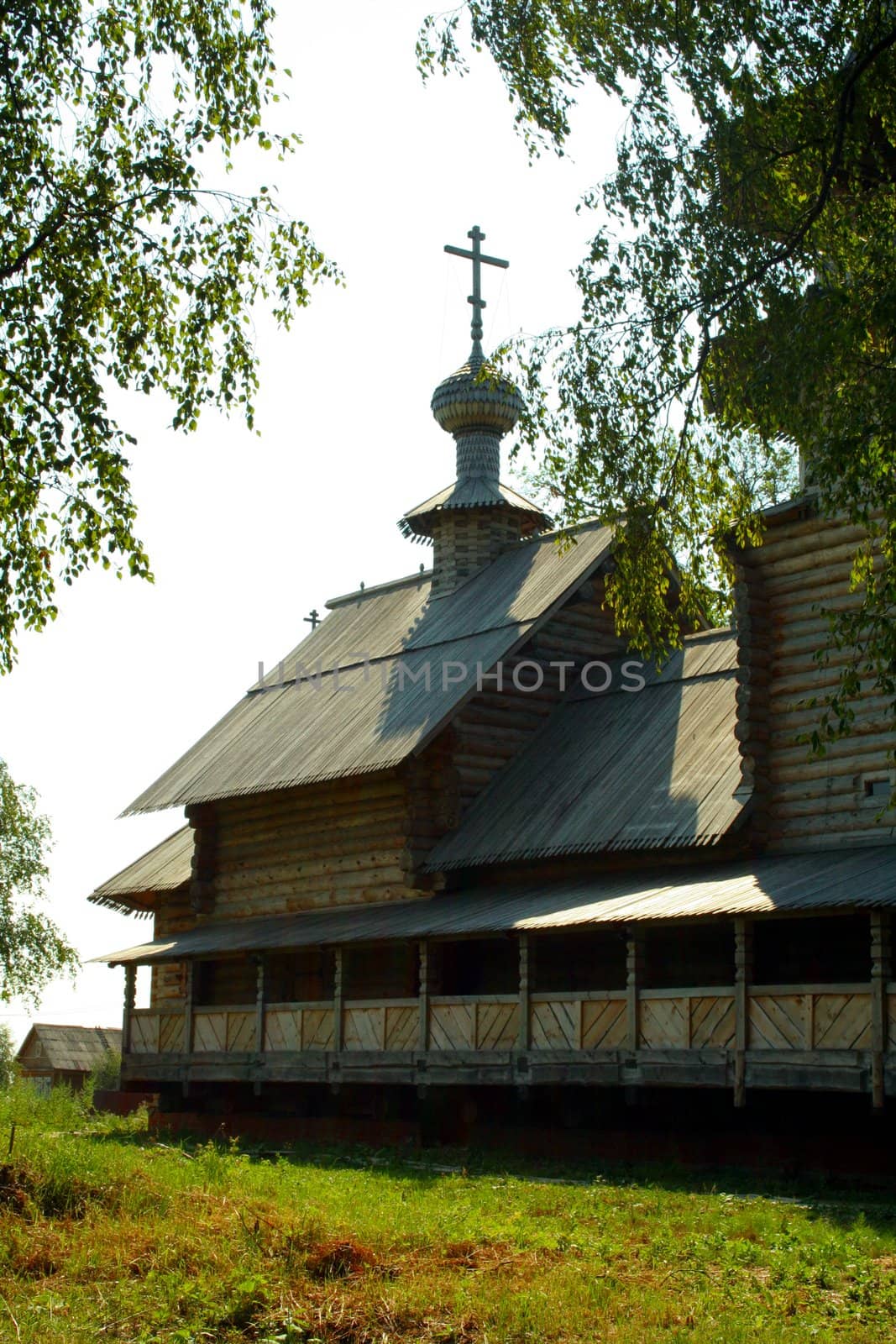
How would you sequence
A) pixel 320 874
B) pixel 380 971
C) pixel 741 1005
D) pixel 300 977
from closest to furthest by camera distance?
1. pixel 741 1005
2. pixel 380 971
3. pixel 320 874
4. pixel 300 977

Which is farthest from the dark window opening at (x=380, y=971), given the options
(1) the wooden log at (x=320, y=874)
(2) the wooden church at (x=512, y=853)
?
(1) the wooden log at (x=320, y=874)

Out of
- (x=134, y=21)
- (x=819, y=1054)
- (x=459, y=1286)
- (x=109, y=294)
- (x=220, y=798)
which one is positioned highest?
(x=134, y=21)

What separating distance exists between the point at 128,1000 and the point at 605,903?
36.5 feet

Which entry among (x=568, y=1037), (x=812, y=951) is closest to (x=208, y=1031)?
(x=568, y=1037)

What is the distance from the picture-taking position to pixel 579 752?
2394cm

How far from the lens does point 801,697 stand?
64.0ft

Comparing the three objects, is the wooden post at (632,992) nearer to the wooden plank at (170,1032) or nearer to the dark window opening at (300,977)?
the dark window opening at (300,977)

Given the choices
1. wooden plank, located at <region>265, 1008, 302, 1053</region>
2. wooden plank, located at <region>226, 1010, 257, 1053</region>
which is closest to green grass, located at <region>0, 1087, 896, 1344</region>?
wooden plank, located at <region>265, 1008, 302, 1053</region>

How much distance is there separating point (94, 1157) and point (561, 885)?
848 centimetres

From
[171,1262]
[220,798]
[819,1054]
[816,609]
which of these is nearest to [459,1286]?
[171,1262]

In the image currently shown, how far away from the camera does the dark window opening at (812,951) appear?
60.8ft

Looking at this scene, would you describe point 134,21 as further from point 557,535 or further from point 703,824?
point 703,824

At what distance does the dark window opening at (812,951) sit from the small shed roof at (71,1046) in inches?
1324

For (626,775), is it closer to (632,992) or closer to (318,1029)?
(632,992)
